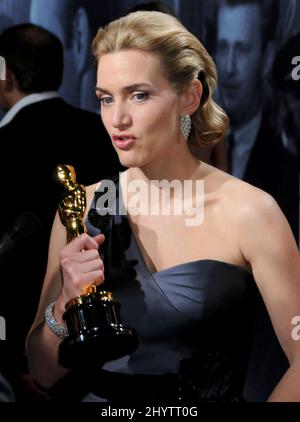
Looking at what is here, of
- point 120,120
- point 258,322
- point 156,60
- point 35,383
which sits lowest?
point 35,383

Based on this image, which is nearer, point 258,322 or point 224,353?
point 224,353

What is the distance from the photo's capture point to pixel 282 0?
181 cm

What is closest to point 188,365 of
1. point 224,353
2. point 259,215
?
point 224,353

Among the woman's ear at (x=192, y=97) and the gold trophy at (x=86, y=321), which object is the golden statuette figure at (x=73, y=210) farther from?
the woman's ear at (x=192, y=97)

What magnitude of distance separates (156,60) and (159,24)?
0.06m

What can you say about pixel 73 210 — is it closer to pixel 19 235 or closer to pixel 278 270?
pixel 19 235

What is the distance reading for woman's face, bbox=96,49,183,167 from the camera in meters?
1.50

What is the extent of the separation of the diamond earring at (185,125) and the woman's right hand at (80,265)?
11.4 inches

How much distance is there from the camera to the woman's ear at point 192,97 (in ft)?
5.04

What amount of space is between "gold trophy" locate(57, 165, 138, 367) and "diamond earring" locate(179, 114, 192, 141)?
0.24 m

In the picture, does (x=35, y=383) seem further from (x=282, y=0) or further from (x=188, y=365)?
(x=282, y=0)

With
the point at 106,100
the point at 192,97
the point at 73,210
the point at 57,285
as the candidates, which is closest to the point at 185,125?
the point at 192,97

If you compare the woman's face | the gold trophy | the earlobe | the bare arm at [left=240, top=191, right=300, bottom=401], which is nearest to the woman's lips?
the woman's face

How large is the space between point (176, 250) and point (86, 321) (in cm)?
27
